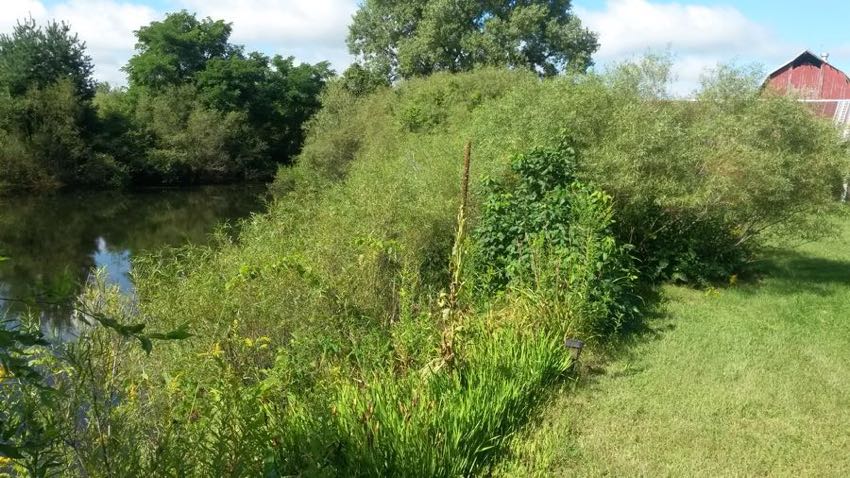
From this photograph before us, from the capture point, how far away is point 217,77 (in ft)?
126

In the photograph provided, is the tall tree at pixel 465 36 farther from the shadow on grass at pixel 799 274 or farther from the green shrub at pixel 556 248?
the green shrub at pixel 556 248

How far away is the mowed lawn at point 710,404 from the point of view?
14.8 feet

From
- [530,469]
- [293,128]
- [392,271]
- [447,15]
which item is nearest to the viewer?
[530,469]

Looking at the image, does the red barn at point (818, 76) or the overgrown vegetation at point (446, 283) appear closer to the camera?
the overgrown vegetation at point (446, 283)

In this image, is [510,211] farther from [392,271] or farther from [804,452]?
[804,452]

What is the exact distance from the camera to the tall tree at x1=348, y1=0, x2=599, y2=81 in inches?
1215

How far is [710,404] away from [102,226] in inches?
899

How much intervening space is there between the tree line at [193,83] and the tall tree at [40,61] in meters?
0.05

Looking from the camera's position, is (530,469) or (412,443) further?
(530,469)

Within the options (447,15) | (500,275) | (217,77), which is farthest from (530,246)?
(217,77)

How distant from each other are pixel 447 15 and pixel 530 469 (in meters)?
29.5

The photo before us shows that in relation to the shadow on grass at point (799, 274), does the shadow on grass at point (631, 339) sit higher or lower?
lower

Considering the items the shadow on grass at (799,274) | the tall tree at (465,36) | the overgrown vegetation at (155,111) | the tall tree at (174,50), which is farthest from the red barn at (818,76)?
the tall tree at (174,50)

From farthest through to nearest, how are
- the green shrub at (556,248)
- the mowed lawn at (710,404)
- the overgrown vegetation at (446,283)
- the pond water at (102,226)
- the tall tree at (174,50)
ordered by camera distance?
1. the tall tree at (174,50)
2. the pond water at (102,226)
3. the green shrub at (556,248)
4. the mowed lawn at (710,404)
5. the overgrown vegetation at (446,283)
